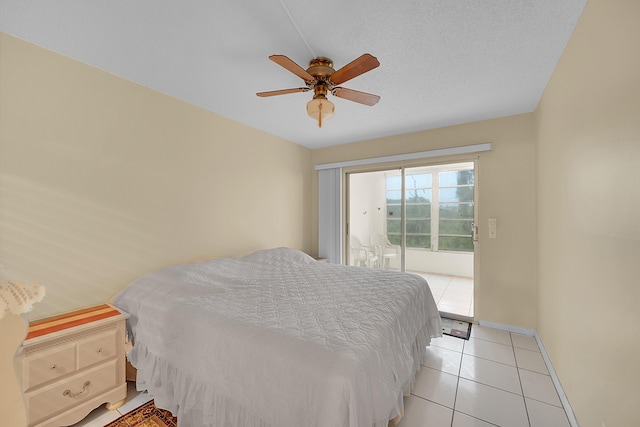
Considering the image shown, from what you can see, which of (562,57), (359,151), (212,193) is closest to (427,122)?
(359,151)

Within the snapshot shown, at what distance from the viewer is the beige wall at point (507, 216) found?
9.38 ft

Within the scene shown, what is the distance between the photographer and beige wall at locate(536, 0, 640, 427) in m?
1.04

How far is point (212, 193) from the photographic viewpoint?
2889 mm

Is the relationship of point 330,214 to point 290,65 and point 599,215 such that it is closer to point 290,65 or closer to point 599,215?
point 290,65

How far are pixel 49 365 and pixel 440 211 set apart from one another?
18.7ft

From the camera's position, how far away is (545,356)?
2.32 m

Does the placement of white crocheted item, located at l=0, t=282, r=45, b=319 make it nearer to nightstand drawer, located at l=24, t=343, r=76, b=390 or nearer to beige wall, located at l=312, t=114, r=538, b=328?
nightstand drawer, located at l=24, t=343, r=76, b=390

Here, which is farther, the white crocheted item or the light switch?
the light switch

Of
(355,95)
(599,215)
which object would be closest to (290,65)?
(355,95)

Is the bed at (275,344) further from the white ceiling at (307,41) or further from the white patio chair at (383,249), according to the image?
the white patio chair at (383,249)

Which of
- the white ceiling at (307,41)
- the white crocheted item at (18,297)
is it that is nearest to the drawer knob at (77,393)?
the white crocheted item at (18,297)

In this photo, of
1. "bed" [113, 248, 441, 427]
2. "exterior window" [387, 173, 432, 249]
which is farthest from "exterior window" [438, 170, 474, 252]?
"bed" [113, 248, 441, 427]

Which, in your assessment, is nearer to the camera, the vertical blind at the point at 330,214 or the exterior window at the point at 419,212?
the vertical blind at the point at 330,214

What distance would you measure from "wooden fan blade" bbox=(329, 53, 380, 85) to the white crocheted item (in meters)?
1.62
